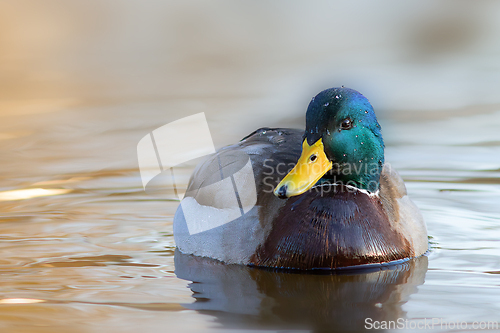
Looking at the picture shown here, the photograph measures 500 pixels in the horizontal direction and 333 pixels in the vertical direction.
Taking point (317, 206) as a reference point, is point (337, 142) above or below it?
above

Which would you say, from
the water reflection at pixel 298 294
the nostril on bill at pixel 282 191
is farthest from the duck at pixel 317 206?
the water reflection at pixel 298 294

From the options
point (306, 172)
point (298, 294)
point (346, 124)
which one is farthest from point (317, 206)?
point (298, 294)

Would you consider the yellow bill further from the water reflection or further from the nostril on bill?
the water reflection

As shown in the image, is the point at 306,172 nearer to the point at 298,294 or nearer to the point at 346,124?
the point at 346,124

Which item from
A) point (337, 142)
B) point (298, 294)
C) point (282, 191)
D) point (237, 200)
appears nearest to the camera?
point (298, 294)

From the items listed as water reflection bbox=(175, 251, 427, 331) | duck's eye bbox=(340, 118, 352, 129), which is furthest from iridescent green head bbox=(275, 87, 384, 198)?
water reflection bbox=(175, 251, 427, 331)

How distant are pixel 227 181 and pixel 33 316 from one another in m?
1.85

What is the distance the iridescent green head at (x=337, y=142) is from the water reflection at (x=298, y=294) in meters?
0.62

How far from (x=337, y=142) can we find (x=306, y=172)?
31cm

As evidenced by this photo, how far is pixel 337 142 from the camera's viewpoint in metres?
5.32

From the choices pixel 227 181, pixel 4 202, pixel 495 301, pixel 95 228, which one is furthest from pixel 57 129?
pixel 495 301

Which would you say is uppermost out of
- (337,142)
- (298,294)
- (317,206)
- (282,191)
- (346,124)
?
(346,124)

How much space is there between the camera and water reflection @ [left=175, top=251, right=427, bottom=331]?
444 cm

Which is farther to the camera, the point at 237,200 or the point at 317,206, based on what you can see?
the point at 237,200
